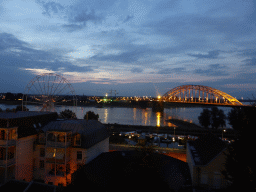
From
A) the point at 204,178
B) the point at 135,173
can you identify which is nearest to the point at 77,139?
the point at 135,173

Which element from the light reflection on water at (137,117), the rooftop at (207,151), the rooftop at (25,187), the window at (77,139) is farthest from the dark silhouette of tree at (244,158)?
the light reflection on water at (137,117)

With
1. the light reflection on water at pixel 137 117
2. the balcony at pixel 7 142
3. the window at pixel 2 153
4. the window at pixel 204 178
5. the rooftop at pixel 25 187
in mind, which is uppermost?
the balcony at pixel 7 142

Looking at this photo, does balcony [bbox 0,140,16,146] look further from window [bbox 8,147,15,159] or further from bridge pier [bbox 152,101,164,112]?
bridge pier [bbox 152,101,164,112]

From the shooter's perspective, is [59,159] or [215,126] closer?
[59,159]

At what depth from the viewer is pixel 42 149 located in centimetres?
805

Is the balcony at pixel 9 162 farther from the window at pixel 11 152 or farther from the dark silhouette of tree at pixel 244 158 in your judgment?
the dark silhouette of tree at pixel 244 158

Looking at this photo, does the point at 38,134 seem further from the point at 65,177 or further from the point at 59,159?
the point at 65,177

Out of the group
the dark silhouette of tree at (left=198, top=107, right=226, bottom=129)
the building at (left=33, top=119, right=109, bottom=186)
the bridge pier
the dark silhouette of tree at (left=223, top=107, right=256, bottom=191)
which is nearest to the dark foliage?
the dark silhouette of tree at (left=223, top=107, right=256, bottom=191)

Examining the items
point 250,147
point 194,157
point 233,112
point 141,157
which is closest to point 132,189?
point 141,157

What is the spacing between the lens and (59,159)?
24.7 feet

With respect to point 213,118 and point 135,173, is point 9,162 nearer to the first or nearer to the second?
point 135,173

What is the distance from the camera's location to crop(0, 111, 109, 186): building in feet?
23.6

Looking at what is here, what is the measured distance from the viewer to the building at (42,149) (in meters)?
7.18

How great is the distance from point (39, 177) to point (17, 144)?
1.94 meters
